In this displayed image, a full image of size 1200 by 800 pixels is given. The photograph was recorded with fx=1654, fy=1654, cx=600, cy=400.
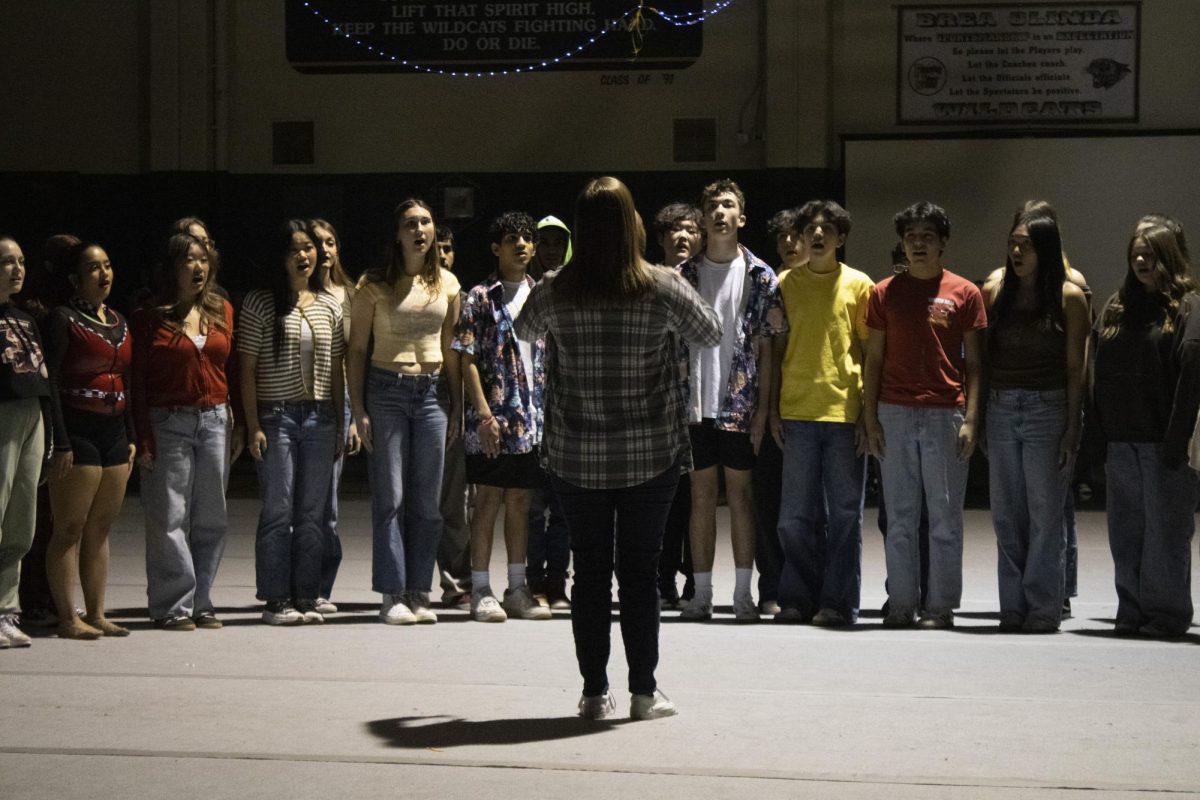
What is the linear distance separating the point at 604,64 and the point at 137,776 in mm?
12292

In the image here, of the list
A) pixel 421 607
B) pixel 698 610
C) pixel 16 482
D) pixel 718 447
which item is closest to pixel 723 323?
pixel 718 447

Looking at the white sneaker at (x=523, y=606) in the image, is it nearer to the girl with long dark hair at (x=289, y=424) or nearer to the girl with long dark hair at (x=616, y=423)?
the girl with long dark hair at (x=289, y=424)

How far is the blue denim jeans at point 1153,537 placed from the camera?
273 inches

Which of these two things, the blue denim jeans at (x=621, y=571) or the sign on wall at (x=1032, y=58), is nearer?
the blue denim jeans at (x=621, y=571)

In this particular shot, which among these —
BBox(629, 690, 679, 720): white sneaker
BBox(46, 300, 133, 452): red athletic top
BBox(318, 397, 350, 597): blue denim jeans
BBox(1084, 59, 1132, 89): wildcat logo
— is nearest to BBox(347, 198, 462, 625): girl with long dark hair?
BBox(318, 397, 350, 597): blue denim jeans

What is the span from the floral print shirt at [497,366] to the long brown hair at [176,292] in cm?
107

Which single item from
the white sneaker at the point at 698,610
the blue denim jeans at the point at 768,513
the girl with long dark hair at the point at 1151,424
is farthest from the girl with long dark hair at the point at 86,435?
the girl with long dark hair at the point at 1151,424

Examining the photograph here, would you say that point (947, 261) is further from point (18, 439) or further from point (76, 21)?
point (18, 439)

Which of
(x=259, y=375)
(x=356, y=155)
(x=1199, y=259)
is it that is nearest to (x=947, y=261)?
(x=1199, y=259)

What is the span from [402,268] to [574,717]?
278 cm

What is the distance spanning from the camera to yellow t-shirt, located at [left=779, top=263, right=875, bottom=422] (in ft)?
23.9

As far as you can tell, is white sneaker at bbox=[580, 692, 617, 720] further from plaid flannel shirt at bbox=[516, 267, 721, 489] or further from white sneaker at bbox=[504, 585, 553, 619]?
white sneaker at bbox=[504, 585, 553, 619]

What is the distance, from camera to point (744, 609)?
7.33 meters

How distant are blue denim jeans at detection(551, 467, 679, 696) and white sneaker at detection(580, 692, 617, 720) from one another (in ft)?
0.07
